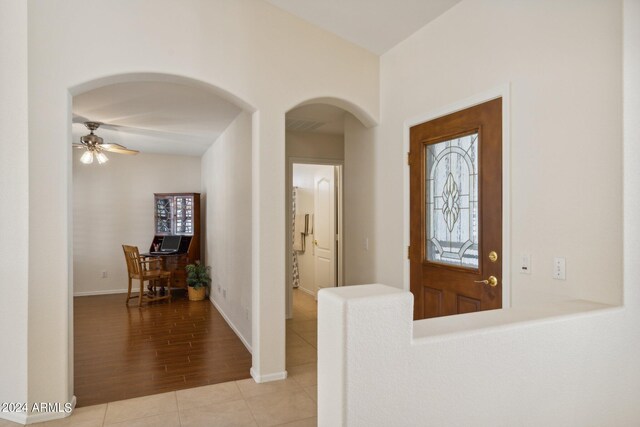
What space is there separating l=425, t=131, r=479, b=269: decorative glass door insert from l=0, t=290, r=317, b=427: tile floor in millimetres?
1458

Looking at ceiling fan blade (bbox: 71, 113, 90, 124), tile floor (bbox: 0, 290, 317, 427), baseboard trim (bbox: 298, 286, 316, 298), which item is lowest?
baseboard trim (bbox: 298, 286, 316, 298)

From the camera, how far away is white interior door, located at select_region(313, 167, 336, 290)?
6.00 metres

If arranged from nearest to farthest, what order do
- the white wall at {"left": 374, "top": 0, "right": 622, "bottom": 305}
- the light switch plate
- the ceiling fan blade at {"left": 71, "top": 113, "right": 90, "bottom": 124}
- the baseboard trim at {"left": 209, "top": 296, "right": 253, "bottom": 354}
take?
the white wall at {"left": 374, "top": 0, "right": 622, "bottom": 305} → the light switch plate → the baseboard trim at {"left": 209, "top": 296, "right": 253, "bottom": 354} → the ceiling fan blade at {"left": 71, "top": 113, "right": 90, "bottom": 124}

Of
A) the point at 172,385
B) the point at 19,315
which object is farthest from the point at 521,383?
the point at 19,315

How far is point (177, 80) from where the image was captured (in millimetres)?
2891

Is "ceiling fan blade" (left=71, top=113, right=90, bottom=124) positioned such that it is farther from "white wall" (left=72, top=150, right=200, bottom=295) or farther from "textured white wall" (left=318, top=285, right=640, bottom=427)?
"textured white wall" (left=318, top=285, right=640, bottom=427)

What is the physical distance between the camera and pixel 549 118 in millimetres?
2051

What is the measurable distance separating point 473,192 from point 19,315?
3.08 meters

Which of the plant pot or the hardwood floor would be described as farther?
the plant pot

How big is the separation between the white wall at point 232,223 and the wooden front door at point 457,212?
→ 1.80 meters

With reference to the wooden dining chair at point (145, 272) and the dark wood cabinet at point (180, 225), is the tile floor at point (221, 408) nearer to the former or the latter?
the wooden dining chair at point (145, 272)

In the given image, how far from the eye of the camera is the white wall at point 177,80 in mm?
2443

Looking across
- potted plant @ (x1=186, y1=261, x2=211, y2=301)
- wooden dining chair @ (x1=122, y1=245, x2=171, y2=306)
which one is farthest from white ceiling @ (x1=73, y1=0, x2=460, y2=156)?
potted plant @ (x1=186, y1=261, x2=211, y2=301)

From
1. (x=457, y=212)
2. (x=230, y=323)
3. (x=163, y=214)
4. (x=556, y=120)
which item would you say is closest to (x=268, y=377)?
(x=230, y=323)
